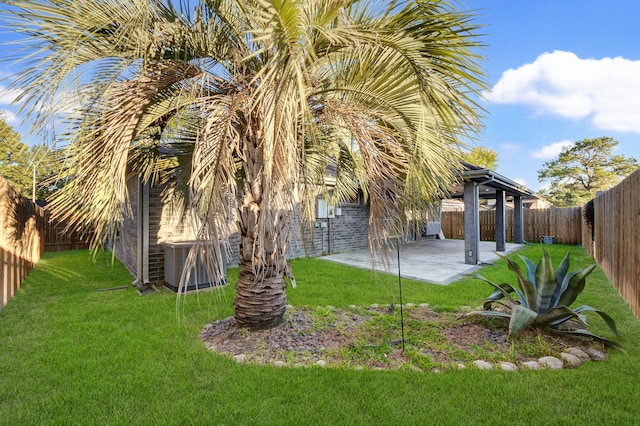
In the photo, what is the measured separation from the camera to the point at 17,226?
6348 mm

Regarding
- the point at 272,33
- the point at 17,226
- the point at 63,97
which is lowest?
the point at 17,226

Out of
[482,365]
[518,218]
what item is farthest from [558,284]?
[518,218]

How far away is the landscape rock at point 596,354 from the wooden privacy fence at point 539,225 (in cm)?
1355

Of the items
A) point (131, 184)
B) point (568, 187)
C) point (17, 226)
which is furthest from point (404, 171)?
point (568, 187)

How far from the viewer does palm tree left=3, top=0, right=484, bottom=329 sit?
8.38 ft

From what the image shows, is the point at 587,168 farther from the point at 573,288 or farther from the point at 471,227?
the point at 573,288

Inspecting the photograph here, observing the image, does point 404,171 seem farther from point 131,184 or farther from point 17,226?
point 17,226

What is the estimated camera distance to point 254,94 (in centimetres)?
232

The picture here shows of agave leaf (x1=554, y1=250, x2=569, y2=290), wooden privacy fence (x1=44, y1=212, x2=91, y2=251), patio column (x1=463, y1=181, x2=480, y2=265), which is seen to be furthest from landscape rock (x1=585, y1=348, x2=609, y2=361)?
wooden privacy fence (x1=44, y1=212, x2=91, y2=251)

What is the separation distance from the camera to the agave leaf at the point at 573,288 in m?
3.72

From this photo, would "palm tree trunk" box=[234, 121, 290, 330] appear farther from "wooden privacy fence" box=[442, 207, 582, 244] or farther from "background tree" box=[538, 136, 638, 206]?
"background tree" box=[538, 136, 638, 206]

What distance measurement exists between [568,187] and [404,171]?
30.1 meters

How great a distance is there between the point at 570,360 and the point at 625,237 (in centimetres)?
311

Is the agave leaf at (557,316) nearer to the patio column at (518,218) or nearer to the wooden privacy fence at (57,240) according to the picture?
the patio column at (518,218)
